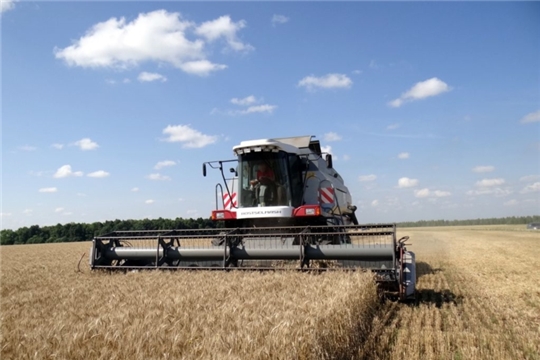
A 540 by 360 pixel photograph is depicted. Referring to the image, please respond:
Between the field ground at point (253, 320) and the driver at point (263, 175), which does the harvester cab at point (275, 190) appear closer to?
the driver at point (263, 175)

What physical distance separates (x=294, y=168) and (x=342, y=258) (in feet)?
10.2

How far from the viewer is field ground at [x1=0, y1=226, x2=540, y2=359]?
8.31 feet

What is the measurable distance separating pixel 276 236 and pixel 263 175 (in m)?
1.73

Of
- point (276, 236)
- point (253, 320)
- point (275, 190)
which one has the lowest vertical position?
point (253, 320)

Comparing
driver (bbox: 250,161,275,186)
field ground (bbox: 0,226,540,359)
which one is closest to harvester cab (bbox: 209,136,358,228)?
driver (bbox: 250,161,275,186)

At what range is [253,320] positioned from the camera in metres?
3.05

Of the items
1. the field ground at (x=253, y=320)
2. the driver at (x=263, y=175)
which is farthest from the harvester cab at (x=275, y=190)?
the field ground at (x=253, y=320)

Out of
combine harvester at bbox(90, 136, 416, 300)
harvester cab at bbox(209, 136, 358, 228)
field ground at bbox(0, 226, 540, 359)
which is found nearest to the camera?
field ground at bbox(0, 226, 540, 359)

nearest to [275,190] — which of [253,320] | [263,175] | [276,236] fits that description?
[263,175]

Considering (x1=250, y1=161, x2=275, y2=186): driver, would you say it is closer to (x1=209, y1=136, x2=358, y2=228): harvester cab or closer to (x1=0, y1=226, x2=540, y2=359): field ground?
(x1=209, y1=136, x2=358, y2=228): harvester cab

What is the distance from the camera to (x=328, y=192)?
8.96 m

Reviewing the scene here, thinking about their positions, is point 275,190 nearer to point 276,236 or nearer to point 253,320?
point 276,236

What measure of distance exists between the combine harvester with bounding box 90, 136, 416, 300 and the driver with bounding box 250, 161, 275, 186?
20 millimetres

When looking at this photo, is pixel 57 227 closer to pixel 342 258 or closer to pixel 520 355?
pixel 342 258
